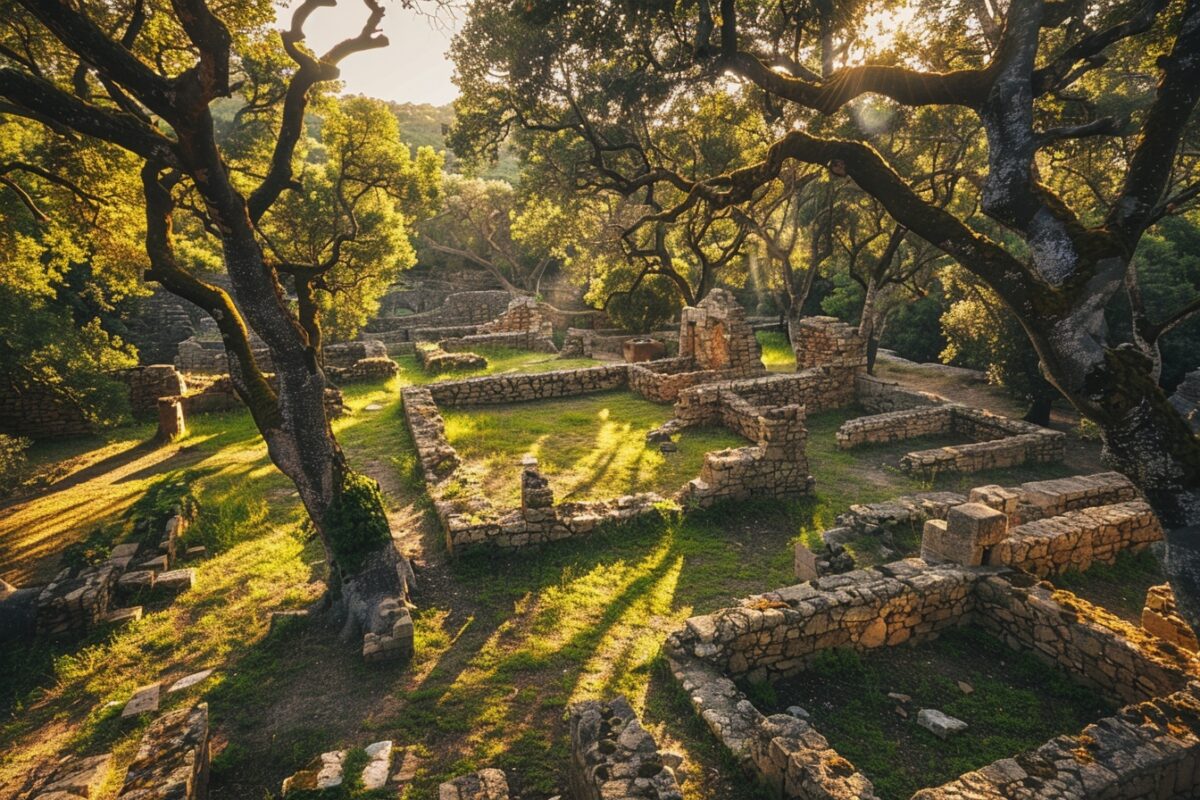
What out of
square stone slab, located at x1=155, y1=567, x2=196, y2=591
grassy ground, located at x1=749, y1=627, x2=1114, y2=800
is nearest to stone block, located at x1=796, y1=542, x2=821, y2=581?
grassy ground, located at x1=749, y1=627, x2=1114, y2=800

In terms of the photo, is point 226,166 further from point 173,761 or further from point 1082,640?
point 1082,640

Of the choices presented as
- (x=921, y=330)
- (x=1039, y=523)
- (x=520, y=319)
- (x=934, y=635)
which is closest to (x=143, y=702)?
(x=934, y=635)

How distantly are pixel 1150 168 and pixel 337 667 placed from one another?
9.81 meters

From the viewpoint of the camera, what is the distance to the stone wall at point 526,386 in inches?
683

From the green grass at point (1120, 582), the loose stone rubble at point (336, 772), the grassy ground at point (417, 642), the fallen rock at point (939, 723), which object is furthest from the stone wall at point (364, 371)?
the green grass at point (1120, 582)

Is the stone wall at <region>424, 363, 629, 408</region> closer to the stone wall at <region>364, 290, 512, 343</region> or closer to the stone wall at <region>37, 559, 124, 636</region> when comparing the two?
the stone wall at <region>37, 559, 124, 636</region>

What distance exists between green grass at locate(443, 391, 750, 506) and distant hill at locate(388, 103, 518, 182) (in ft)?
178

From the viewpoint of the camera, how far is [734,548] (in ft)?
29.7

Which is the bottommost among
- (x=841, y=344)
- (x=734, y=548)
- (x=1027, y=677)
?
(x=1027, y=677)

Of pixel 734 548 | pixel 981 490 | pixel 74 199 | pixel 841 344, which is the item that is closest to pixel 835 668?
pixel 734 548

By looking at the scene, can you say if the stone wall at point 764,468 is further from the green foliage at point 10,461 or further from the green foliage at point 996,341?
the green foliage at point 10,461

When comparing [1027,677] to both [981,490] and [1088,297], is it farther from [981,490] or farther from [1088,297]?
[1088,297]

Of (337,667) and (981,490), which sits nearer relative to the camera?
(337,667)

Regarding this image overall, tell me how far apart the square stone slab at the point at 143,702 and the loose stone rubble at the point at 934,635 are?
5.62m
